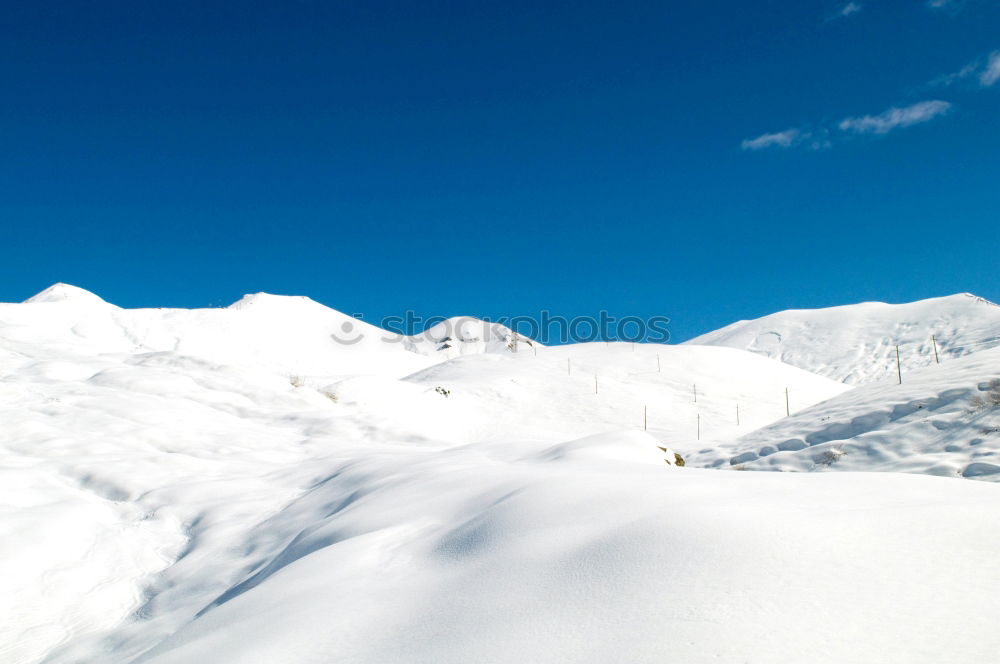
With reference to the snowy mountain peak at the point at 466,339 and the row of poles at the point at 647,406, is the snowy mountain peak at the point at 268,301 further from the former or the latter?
the row of poles at the point at 647,406

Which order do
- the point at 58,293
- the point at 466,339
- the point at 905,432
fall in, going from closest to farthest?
the point at 905,432
the point at 58,293
the point at 466,339

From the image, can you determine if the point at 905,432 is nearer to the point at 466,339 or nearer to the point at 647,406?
the point at 647,406

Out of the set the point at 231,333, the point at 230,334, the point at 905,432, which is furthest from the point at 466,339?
the point at 905,432

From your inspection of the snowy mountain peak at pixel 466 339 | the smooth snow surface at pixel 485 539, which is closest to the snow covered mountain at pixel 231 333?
the snowy mountain peak at pixel 466 339

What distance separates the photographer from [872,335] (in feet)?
201

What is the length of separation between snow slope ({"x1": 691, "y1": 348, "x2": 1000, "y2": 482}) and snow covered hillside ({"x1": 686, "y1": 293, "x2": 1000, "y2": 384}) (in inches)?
1570

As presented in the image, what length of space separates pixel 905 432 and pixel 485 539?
8265 mm

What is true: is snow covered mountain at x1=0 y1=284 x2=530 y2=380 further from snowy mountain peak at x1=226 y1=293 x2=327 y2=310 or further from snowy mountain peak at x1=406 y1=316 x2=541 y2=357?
snowy mountain peak at x1=406 y1=316 x2=541 y2=357

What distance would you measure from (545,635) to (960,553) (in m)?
2.22

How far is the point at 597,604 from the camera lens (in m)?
2.96

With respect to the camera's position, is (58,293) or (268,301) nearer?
(268,301)

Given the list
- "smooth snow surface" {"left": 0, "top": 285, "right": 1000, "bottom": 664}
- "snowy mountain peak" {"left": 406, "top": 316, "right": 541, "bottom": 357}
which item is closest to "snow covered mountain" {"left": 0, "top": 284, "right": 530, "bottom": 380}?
"snowy mountain peak" {"left": 406, "top": 316, "right": 541, "bottom": 357}

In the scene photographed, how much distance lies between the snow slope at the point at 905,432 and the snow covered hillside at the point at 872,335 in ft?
131

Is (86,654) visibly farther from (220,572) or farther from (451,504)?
(451,504)
